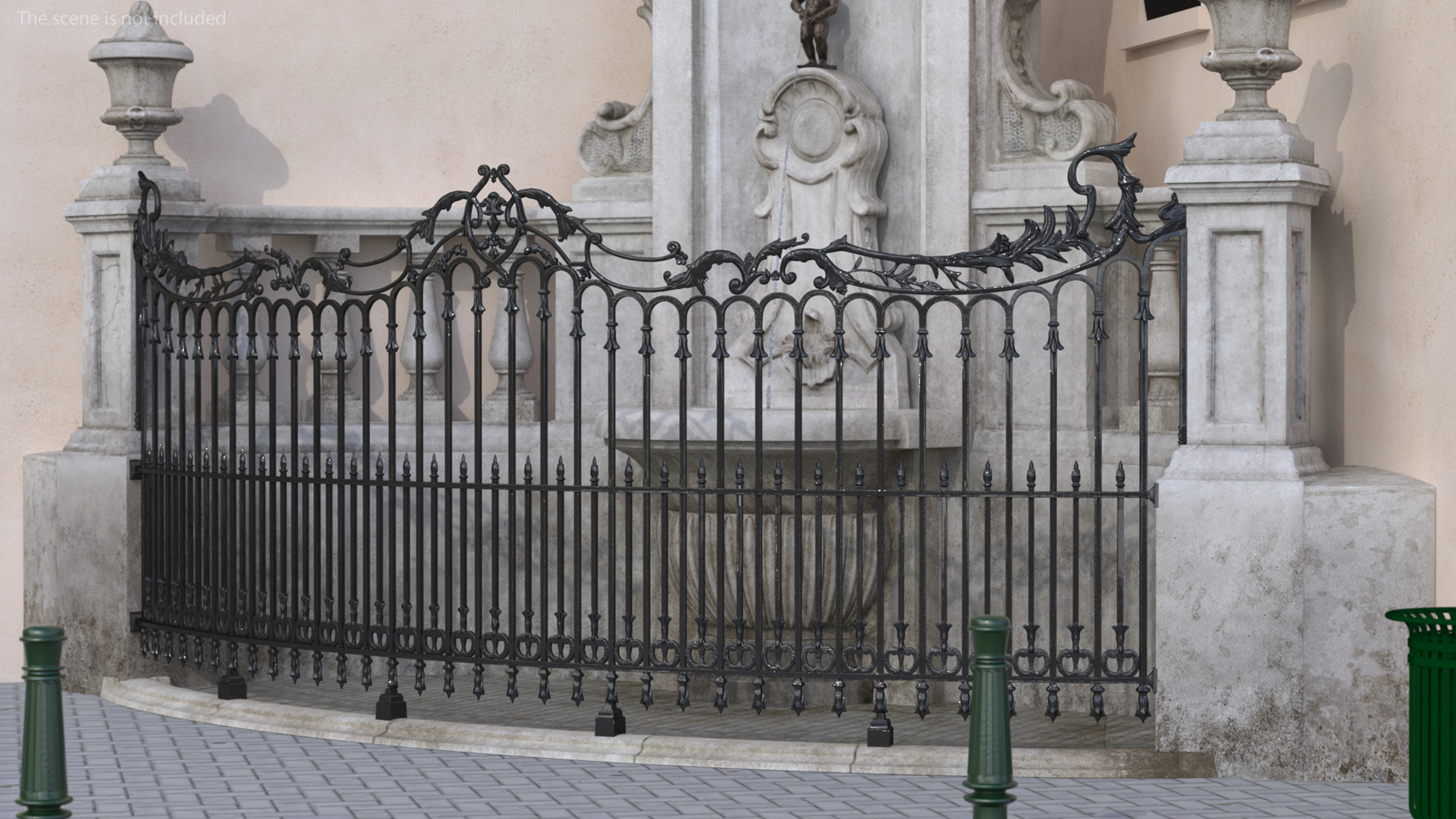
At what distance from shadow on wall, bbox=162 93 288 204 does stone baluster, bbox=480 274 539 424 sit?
4.54ft

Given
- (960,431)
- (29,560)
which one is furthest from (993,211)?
(29,560)

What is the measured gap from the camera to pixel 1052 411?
7.15 meters

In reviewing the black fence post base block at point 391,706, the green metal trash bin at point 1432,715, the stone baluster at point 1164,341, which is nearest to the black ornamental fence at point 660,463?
the black fence post base block at point 391,706

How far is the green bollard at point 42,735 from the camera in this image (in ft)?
14.8

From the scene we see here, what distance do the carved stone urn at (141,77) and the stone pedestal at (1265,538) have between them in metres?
4.84

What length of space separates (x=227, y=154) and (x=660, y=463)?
2.94 meters

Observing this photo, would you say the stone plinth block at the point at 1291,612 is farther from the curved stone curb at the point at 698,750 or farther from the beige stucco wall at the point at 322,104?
the beige stucco wall at the point at 322,104

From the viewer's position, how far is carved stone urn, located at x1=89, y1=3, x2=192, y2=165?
8.96 m

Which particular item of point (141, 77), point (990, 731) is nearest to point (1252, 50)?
point (990, 731)

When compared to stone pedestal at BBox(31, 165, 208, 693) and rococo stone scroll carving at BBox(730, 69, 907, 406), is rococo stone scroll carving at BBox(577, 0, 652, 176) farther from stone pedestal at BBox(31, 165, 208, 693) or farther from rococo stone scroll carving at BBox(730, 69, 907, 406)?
stone pedestal at BBox(31, 165, 208, 693)

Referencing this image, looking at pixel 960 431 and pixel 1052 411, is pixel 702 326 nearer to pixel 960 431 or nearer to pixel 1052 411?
pixel 960 431

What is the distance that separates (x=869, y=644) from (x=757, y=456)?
1487 mm

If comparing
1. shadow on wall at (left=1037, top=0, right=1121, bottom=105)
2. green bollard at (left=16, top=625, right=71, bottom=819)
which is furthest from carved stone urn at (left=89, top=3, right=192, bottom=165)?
green bollard at (left=16, top=625, right=71, bottom=819)

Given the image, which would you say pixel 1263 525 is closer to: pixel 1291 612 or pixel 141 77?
pixel 1291 612
